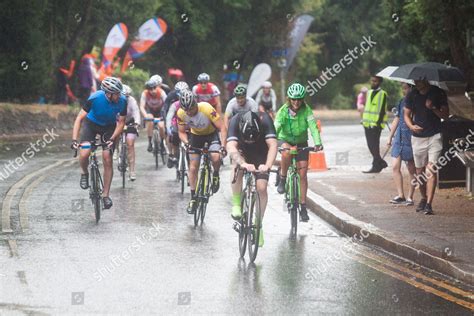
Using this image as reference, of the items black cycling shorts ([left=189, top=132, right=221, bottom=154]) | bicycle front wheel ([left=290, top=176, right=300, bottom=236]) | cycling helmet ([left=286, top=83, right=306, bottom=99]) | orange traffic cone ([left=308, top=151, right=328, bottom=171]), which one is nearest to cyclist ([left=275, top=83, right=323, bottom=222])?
cycling helmet ([left=286, top=83, right=306, bottom=99])

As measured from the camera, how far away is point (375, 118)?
68.5ft

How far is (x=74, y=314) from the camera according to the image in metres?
8.88

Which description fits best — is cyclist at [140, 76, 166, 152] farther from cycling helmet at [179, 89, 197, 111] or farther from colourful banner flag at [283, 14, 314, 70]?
colourful banner flag at [283, 14, 314, 70]

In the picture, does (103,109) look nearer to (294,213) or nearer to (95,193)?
(95,193)

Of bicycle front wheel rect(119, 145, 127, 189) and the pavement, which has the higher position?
bicycle front wheel rect(119, 145, 127, 189)

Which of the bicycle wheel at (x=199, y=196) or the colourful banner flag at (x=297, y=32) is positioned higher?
the colourful banner flag at (x=297, y=32)

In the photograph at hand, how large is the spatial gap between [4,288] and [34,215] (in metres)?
5.18

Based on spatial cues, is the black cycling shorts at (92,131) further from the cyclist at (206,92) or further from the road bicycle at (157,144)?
the road bicycle at (157,144)

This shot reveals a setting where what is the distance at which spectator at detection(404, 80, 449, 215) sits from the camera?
48.9ft

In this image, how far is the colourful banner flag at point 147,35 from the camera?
36.8m

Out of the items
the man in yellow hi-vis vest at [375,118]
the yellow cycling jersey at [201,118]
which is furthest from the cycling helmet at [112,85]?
the man in yellow hi-vis vest at [375,118]

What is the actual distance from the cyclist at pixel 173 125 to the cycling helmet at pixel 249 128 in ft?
17.8

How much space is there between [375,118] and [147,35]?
17586 mm

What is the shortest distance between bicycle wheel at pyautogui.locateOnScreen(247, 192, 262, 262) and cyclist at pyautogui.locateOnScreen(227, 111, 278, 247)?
185 millimetres
